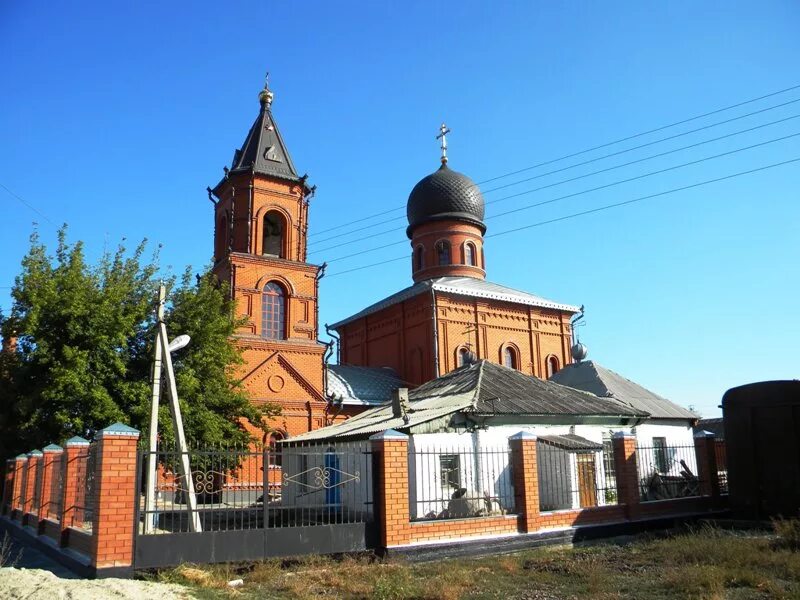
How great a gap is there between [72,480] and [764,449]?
39.2 feet

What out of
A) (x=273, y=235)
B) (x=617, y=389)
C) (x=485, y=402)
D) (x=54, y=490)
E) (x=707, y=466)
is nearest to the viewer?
(x=54, y=490)

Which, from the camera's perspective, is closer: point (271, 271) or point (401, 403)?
point (401, 403)

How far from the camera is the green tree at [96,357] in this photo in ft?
49.3

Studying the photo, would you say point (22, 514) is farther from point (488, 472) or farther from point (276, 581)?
point (488, 472)

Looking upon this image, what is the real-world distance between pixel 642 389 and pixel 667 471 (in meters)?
5.55

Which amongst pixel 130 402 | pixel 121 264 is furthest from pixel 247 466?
pixel 121 264

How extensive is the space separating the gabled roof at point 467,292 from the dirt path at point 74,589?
64.3 feet

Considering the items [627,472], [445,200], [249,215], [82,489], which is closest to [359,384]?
[249,215]

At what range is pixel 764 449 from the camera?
42.0 feet

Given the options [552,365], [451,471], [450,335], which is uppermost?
[450,335]

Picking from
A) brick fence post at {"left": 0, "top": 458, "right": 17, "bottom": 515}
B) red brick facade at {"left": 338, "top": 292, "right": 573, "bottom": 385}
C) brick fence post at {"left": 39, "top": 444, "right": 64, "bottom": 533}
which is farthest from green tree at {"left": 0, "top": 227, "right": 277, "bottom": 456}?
red brick facade at {"left": 338, "top": 292, "right": 573, "bottom": 385}

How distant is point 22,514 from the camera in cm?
1331

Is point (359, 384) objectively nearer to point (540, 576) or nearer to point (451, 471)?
point (451, 471)

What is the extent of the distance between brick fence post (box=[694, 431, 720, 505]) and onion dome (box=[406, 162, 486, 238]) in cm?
1709
